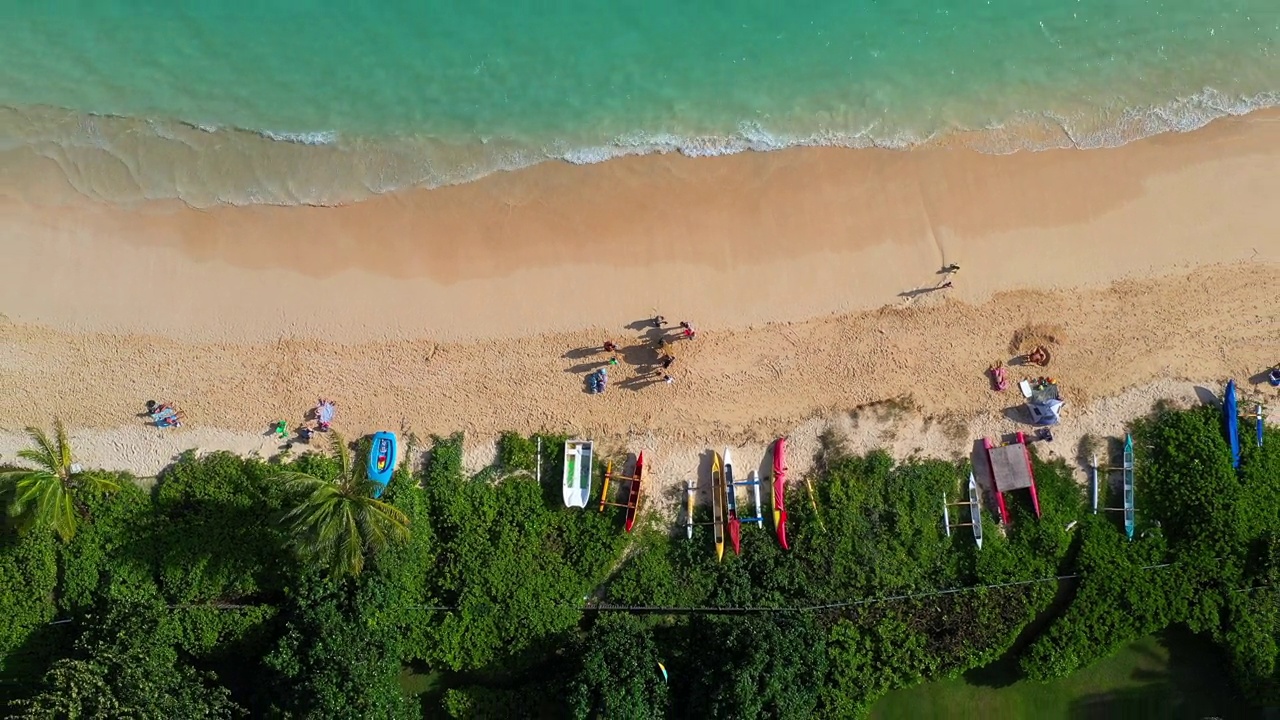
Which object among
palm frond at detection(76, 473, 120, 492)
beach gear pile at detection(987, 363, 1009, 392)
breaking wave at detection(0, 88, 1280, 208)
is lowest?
palm frond at detection(76, 473, 120, 492)

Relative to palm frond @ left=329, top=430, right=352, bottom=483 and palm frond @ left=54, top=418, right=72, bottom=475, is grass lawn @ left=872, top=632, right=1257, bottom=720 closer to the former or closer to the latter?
palm frond @ left=329, top=430, right=352, bottom=483

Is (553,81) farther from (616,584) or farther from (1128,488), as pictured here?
(1128,488)

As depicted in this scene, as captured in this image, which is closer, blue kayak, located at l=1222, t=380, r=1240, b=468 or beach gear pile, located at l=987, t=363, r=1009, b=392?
blue kayak, located at l=1222, t=380, r=1240, b=468

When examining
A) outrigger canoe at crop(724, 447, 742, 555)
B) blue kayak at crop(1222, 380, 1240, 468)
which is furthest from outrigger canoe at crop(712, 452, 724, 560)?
blue kayak at crop(1222, 380, 1240, 468)

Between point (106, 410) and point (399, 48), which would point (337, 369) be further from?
point (399, 48)

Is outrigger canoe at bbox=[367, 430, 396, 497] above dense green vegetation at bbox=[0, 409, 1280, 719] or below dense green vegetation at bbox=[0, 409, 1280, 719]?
above

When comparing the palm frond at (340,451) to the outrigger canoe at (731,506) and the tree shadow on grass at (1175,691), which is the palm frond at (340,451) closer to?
the outrigger canoe at (731,506)
